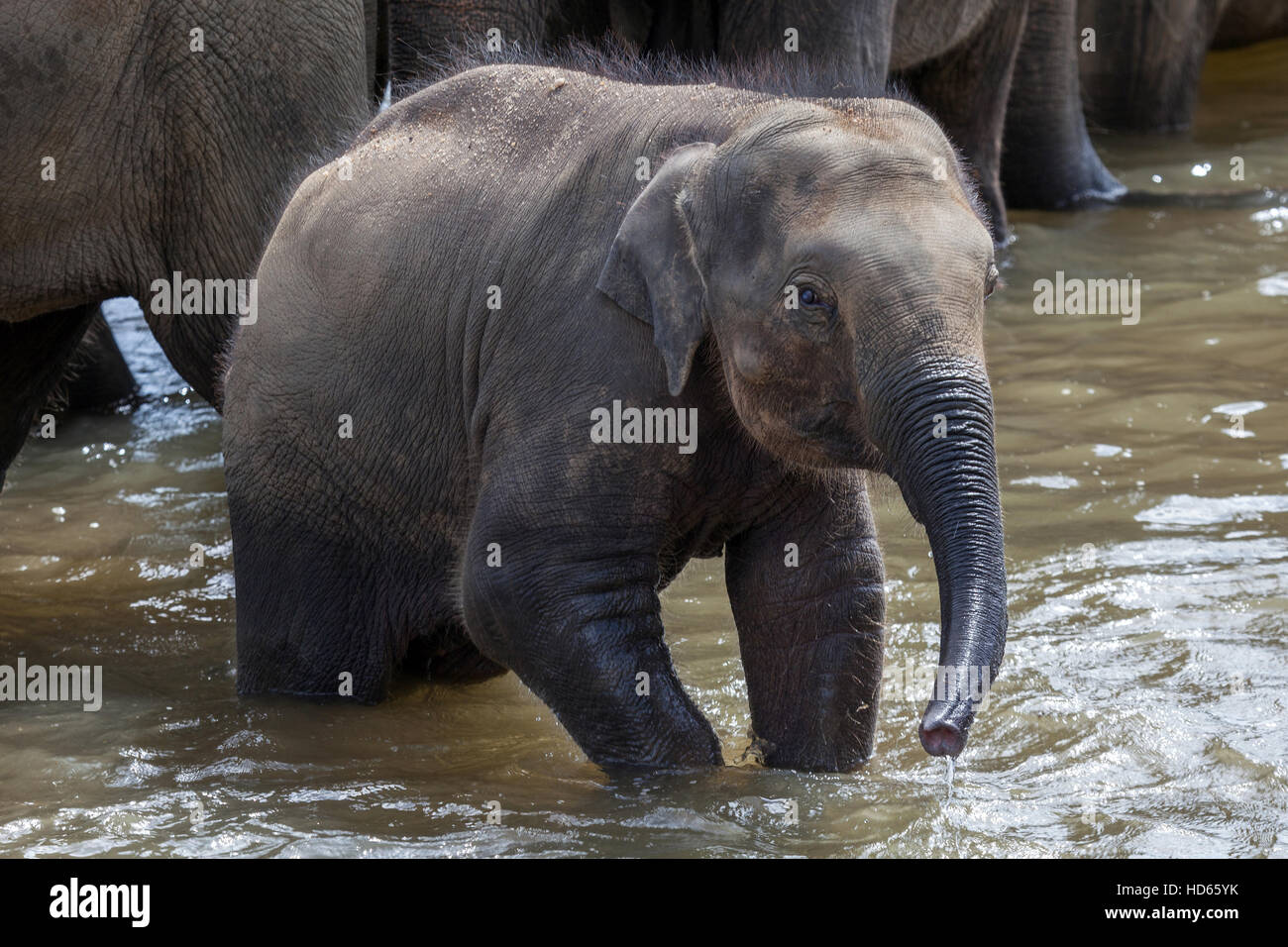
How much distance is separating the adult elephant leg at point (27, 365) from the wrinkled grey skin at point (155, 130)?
0.36m

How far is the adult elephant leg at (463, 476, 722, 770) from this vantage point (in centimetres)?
433

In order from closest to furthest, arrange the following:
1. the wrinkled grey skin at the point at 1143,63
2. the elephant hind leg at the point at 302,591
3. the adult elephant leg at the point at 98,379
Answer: the elephant hind leg at the point at 302,591
the adult elephant leg at the point at 98,379
the wrinkled grey skin at the point at 1143,63

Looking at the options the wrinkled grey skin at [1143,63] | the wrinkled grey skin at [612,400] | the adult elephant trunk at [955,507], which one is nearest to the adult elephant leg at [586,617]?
the wrinkled grey skin at [612,400]

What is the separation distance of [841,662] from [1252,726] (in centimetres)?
104

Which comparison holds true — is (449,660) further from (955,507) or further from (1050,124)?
(1050,124)

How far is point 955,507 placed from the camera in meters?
3.73

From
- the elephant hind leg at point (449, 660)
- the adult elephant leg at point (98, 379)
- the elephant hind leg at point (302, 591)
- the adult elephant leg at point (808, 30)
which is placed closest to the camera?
the elephant hind leg at point (302, 591)

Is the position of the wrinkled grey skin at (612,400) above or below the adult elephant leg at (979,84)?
below

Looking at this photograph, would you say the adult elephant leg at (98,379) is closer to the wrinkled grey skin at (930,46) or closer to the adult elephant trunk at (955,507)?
the wrinkled grey skin at (930,46)

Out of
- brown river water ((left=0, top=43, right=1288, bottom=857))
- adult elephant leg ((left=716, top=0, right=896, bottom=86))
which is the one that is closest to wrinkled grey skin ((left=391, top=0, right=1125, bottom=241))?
adult elephant leg ((left=716, top=0, right=896, bottom=86))

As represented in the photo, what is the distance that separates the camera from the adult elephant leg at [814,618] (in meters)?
4.50

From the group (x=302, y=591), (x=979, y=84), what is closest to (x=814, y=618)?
(x=302, y=591)

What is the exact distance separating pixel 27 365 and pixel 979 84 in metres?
5.30

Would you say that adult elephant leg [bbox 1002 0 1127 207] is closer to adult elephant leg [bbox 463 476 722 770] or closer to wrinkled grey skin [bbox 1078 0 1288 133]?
wrinkled grey skin [bbox 1078 0 1288 133]
